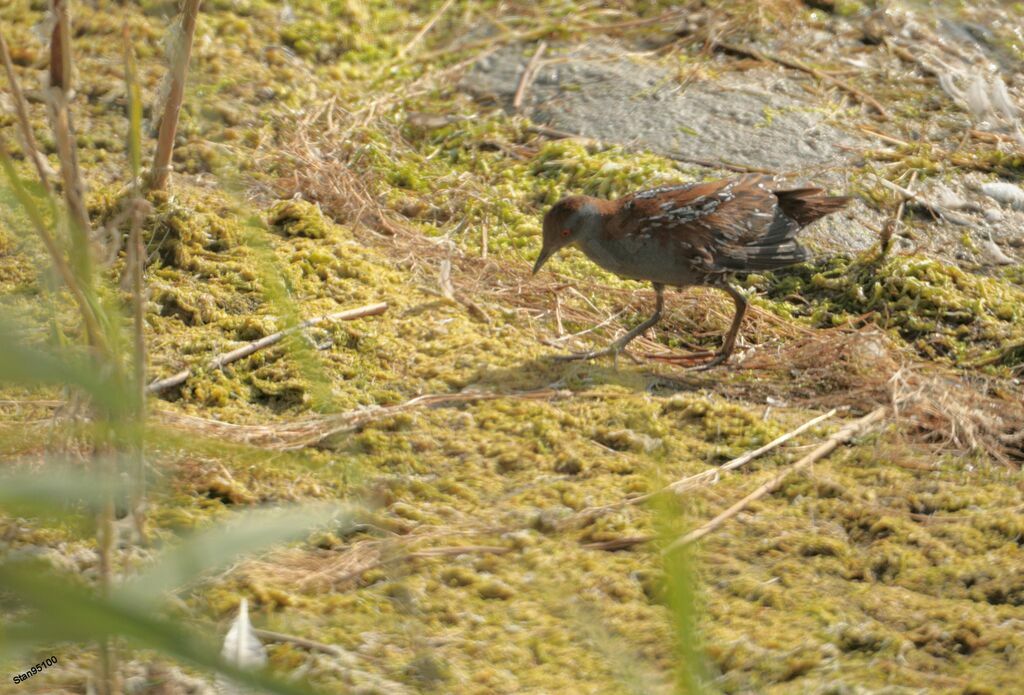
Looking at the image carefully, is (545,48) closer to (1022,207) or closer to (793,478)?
(1022,207)

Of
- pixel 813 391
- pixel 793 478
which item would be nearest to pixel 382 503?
pixel 793 478

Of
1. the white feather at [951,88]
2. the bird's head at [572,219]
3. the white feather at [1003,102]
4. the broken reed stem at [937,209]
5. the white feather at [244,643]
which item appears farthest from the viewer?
the white feather at [951,88]

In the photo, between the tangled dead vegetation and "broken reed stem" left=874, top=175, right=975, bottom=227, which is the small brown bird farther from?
"broken reed stem" left=874, top=175, right=975, bottom=227

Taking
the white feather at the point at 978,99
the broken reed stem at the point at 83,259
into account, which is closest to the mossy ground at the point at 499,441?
the broken reed stem at the point at 83,259

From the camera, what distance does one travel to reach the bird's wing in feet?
16.2

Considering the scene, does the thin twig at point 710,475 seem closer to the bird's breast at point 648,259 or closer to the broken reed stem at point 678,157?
the bird's breast at point 648,259

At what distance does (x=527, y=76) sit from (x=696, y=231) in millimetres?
2678

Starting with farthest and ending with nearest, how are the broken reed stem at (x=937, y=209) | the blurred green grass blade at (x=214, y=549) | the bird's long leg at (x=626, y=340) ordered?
the broken reed stem at (x=937, y=209) → the bird's long leg at (x=626, y=340) → the blurred green grass blade at (x=214, y=549)

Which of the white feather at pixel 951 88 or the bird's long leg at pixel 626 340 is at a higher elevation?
the white feather at pixel 951 88

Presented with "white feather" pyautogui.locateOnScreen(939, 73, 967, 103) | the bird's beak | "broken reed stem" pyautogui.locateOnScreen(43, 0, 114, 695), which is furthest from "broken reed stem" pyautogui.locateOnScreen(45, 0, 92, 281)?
"white feather" pyautogui.locateOnScreen(939, 73, 967, 103)

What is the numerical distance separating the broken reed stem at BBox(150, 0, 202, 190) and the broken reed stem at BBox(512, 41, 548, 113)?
8.26ft

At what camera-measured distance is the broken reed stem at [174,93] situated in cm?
418

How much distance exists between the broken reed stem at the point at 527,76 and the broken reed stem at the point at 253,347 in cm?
246

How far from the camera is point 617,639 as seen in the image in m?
3.05
